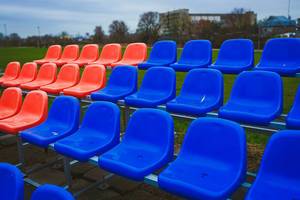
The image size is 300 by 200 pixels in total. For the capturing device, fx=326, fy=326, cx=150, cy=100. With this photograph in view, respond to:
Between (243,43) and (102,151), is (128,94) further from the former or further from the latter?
(243,43)

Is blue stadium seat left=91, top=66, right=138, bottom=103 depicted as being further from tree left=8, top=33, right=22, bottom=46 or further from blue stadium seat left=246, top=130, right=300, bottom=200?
tree left=8, top=33, right=22, bottom=46

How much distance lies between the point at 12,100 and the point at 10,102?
5 centimetres

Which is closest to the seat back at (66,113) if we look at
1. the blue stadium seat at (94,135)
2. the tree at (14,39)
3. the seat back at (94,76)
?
the blue stadium seat at (94,135)

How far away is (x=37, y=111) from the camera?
362 centimetres

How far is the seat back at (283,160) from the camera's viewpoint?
1866 mm

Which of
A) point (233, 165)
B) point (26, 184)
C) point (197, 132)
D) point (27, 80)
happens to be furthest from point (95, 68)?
point (233, 165)

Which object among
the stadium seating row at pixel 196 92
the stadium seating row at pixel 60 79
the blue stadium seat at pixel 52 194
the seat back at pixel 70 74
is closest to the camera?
the blue stadium seat at pixel 52 194

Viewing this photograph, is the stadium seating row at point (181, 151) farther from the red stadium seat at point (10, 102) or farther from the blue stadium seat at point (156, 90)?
the red stadium seat at point (10, 102)

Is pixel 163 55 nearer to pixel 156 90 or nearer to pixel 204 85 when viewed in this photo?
pixel 156 90

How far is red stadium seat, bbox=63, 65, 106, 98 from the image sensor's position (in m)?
4.12

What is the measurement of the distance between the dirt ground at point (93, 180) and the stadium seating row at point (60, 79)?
0.95 m

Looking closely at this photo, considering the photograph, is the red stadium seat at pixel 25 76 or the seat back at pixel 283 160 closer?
the seat back at pixel 283 160

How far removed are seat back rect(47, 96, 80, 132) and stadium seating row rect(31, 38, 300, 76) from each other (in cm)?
175

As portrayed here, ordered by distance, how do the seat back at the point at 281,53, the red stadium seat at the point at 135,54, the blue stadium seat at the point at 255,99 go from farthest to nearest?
the red stadium seat at the point at 135,54 < the seat back at the point at 281,53 < the blue stadium seat at the point at 255,99
